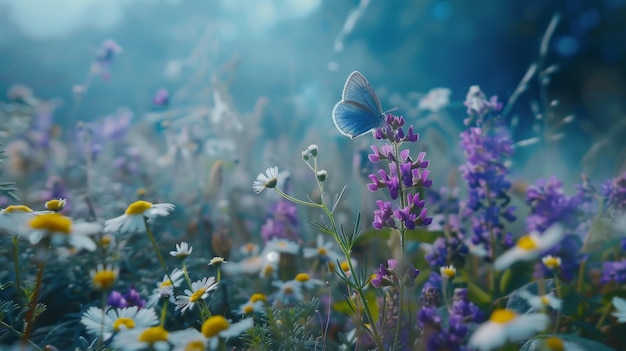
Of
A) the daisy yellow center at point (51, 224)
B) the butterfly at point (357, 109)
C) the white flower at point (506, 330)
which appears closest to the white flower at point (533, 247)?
the white flower at point (506, 330)

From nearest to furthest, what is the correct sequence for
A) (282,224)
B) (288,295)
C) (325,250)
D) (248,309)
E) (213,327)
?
1. (213,327)
2. (248,309)
3. (288,295)
4. (325,250)
5. (282,224)

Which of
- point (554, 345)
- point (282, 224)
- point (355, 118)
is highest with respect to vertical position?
point (282, 224)

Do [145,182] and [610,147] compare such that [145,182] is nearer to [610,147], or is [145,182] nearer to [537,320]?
[537,320]

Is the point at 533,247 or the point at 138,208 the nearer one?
the point at 533,247

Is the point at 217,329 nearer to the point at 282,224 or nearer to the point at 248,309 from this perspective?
the point at 248,309

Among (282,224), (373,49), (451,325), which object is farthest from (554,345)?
(373,49)

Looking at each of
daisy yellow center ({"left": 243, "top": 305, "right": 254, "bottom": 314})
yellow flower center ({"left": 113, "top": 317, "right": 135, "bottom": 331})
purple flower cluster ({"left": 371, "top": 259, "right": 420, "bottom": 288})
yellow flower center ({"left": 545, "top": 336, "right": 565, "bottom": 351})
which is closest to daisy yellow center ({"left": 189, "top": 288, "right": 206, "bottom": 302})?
yellow flower center ({"left": 113, "top": 317, "right": 135, "bottom": 331})

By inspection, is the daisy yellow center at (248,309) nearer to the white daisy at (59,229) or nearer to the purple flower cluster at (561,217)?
the white daisy at (59,229)
